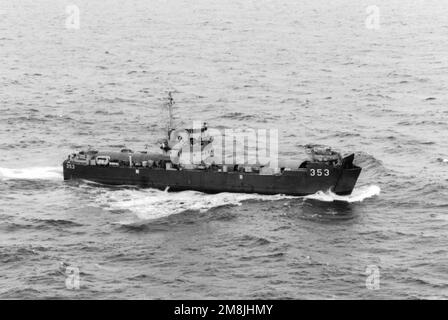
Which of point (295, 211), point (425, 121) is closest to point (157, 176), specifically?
point (295, 211)

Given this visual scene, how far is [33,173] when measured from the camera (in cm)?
9556

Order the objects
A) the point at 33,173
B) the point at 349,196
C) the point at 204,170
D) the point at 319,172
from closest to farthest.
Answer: the point at 319,172, the point at 349,196, the point at 204,170, the point at 33,173

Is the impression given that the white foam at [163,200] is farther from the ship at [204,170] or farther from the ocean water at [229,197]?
the ship at [204,170]

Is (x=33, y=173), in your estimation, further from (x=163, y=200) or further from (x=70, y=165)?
→ (x=163, y=200)

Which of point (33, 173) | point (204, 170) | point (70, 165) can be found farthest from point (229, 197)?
point (33, 173)

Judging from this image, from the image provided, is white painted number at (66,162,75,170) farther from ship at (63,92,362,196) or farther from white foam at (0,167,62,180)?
white foam at (0,167,62,180)

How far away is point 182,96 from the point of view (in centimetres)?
13788

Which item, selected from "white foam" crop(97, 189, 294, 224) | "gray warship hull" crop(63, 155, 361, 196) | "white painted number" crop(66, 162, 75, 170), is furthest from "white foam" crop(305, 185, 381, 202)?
"white painted number" crop(66, 162, 75, 170)

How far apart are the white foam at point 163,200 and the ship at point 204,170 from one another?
109 centimetres

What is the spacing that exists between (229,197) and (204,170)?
4.49m
